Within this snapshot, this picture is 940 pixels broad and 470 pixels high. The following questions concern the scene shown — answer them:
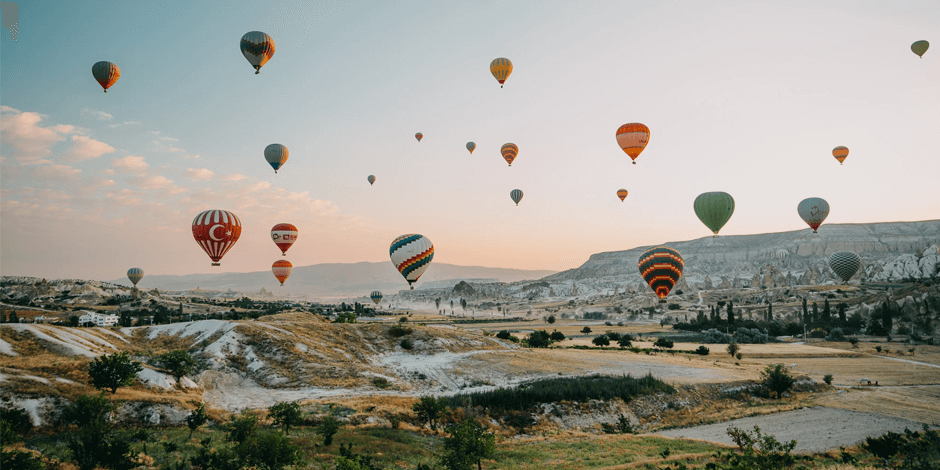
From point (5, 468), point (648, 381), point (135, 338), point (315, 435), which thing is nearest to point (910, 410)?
point (648, 381)

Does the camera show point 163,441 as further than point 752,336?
No

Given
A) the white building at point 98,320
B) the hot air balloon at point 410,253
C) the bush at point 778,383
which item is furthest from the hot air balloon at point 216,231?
the white building at point 98,320

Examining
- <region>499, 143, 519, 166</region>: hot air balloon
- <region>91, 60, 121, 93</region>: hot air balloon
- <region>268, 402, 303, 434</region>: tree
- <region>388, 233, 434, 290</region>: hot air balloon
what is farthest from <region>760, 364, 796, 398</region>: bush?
<region>91, 60, 121, 93</region>: hot air balloon

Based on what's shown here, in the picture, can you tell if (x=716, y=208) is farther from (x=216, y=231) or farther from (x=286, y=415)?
(x=216, y=231)

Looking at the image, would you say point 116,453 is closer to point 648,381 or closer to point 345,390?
point 345,390

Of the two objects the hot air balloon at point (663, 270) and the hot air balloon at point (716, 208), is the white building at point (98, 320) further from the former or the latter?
the hot air balloon at point (716, 208)

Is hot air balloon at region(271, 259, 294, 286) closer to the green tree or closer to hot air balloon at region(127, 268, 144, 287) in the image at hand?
hot air balloon at region(127, 268, 144, 287)

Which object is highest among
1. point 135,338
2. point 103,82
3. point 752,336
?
point 103,82
